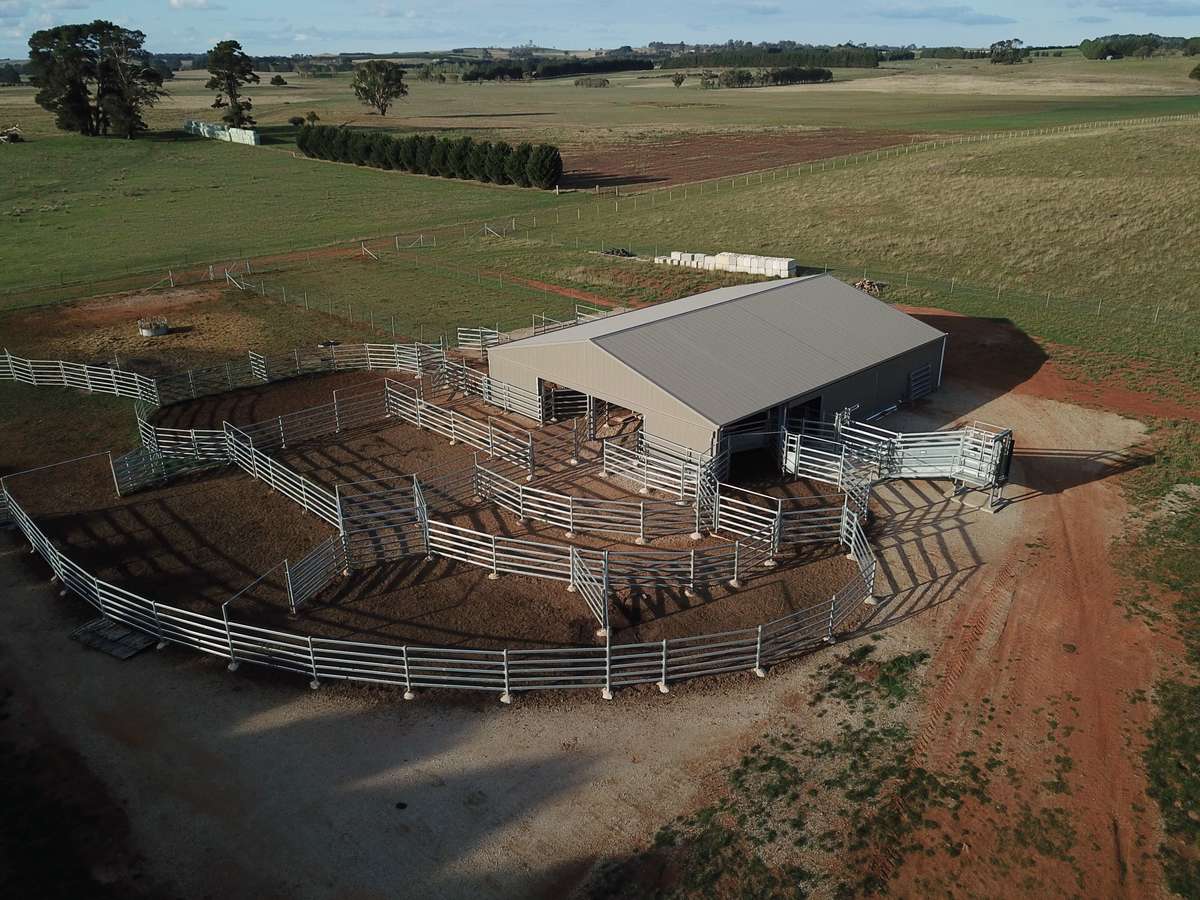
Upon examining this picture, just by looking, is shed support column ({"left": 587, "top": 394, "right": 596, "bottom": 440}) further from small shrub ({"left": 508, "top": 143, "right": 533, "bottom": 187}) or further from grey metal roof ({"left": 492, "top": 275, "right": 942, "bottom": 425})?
small shrub ({"left": 508, "top": 143, "right": 533, "bottom": 187})

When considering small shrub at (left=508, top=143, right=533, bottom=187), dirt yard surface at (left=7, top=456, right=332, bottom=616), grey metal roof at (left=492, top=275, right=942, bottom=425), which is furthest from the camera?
small shrub at (left=508, top=143, right=533, bottom=187)

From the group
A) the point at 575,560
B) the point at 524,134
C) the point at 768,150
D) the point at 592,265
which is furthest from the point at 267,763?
the point at 524,134

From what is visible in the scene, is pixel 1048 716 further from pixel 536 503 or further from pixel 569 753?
pixel 536 503

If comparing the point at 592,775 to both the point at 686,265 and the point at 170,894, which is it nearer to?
the point at 170,894

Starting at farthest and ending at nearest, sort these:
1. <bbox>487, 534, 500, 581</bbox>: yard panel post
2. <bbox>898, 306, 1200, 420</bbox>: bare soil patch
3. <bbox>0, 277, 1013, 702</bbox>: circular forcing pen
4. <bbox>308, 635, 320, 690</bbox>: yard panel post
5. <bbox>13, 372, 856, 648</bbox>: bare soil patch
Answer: <bbox>898, 306, 1200, 420</bbox>: bare soil patch → <bbox>487, 534, 500, 581</bbox>: yard panel post → <bbox>13, 372, 856, 648</bbox>: bare soil patch → <bbox>0, 277, 1013, 702</bbox>: circular forcing pen → <bbox>308, 635, 320, 690</bbox>: yard panel post

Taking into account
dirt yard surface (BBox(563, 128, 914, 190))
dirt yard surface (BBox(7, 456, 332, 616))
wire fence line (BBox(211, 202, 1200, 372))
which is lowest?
dirt yard surface (BBox(7, 456, 332, 616))

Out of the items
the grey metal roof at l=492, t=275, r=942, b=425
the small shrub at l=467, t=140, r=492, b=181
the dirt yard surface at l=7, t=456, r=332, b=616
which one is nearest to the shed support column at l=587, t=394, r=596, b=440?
the grey metal roof at l=492, t=275, r=942, b=425
